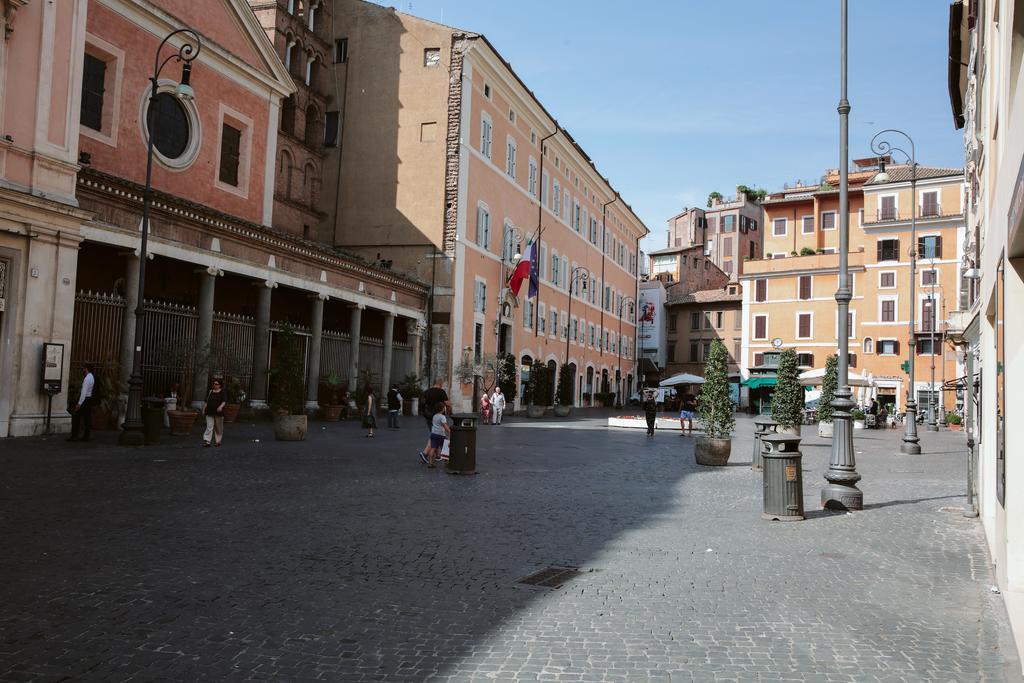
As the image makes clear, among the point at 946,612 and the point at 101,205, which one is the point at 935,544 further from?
the point at 101,205

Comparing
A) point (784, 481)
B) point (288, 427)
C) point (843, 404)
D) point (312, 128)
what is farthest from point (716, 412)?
point (312, 128)

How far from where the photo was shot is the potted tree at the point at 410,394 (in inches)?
1257

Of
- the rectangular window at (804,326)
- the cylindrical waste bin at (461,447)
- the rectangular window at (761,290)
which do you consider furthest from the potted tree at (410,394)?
the rectangular window at (761,290)

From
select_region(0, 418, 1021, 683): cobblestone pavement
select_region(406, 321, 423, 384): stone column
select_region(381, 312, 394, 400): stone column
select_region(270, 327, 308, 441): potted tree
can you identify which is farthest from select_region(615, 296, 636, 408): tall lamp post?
select_region(0, 418, 1021, 683): cobblestone pavement

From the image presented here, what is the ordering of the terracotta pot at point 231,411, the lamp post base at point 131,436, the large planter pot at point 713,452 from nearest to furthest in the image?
1. the lamp post base at point 131,436
2. the large planter pot at point 713,452
3. the terracotta pot at point 231,411

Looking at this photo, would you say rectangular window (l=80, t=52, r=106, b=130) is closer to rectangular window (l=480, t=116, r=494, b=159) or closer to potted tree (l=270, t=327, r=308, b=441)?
potted tree (l=270, t=327, r=308, b=441)

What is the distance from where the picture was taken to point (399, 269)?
116ft

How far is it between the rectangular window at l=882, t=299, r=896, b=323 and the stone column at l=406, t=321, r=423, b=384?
115ft

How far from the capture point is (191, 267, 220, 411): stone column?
21.1 meters

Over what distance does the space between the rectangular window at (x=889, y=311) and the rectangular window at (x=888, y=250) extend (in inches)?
115

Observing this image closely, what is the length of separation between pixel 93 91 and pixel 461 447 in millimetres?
14962

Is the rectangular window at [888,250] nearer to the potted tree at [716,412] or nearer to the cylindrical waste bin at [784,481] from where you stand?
the potted tree at [716,412]

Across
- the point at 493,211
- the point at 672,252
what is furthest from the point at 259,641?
the point at 672,252

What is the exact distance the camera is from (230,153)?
26656 mm
